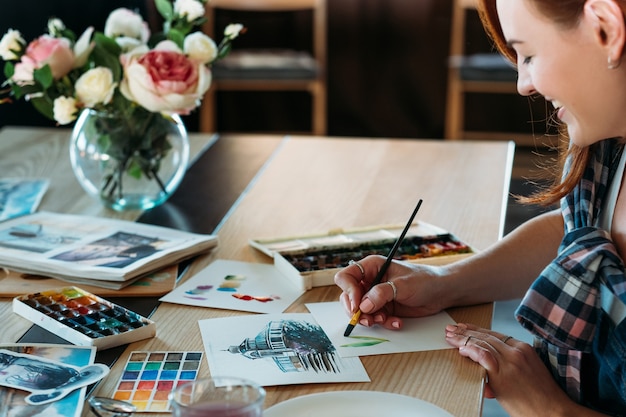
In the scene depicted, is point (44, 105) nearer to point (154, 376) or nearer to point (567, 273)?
point (154, 376)

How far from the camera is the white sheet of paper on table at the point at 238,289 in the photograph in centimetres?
121

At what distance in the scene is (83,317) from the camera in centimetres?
112

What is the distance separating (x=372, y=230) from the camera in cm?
147

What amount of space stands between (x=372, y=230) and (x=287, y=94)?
11.6 feet

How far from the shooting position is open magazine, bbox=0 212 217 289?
129cm

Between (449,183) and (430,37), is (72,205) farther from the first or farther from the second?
(430,37)

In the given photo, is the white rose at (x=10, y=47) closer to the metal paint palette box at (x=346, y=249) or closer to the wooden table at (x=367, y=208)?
the wooden table at (x=367, y=208)

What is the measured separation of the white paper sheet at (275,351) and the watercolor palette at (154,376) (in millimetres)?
28

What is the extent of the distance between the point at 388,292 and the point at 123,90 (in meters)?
0.62

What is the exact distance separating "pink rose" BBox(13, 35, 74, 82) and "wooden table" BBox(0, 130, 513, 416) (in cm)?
26

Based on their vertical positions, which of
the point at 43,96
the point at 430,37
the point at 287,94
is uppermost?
the point at 43,96

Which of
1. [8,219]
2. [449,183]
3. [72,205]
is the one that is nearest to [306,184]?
[449,183]

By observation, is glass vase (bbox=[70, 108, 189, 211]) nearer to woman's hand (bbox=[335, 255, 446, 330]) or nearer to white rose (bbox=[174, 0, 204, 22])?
white rose (bbox=[174, 0, 204, 22])

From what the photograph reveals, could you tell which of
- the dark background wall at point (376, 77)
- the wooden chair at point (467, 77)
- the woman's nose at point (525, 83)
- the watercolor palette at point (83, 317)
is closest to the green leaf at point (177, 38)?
the watercolor palette at point (83, 317)
